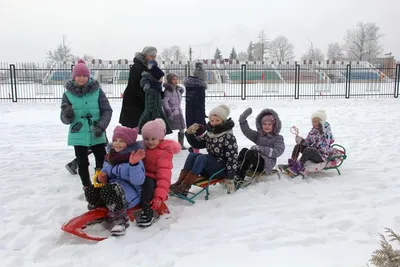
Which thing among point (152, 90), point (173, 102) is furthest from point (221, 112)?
point (173, 102)

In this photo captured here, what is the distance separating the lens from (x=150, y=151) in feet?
13.6

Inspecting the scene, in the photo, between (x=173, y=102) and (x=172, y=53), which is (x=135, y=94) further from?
(x=172, y=53)

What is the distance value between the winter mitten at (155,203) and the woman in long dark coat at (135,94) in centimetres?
231

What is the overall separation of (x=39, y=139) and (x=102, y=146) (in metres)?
4.31

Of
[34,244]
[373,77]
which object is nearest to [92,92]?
[34,244]

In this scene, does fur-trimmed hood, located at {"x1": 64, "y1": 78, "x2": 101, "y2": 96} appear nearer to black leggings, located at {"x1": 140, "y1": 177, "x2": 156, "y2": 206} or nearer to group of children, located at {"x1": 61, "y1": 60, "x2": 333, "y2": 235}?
group of children, located at {"x1": 61, "y1": 60, "x2": 333, "y2": 235}

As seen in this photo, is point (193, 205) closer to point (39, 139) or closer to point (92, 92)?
point (92, 92)

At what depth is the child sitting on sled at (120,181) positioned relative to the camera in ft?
12.1

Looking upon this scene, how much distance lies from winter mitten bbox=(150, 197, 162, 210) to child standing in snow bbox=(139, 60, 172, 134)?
6.80 ft

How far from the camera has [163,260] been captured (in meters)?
3.16

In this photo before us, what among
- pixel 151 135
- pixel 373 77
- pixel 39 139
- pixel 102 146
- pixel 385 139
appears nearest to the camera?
pixel 151 135

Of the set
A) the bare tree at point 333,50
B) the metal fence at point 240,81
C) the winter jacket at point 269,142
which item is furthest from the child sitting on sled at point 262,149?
the bare tree at point 333,50

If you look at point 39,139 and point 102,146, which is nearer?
point 102,146

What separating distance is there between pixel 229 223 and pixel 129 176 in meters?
1.14
